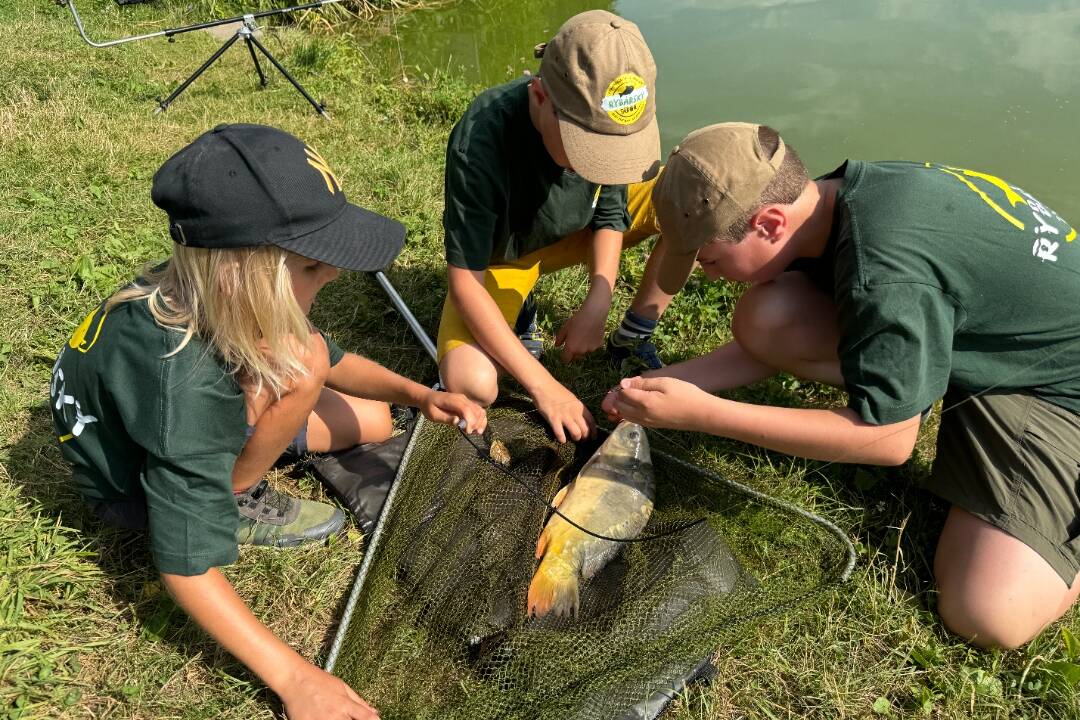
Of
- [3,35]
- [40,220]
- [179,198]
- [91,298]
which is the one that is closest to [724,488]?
[179,198]

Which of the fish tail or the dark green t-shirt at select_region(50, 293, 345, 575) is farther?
the fish tail

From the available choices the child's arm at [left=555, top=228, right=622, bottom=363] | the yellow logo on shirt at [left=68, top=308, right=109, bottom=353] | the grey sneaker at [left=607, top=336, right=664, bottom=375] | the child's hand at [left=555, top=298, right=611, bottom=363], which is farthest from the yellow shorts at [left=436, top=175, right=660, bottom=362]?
the yellow logo on shirt at [left=68, top=308, right=109, bottom=353]

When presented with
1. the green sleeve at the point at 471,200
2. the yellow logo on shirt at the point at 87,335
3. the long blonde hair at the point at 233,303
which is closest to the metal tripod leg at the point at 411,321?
the green sleeve at the point at 471,200

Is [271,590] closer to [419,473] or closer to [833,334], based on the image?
[419,473]

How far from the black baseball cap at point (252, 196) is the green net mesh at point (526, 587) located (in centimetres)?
91

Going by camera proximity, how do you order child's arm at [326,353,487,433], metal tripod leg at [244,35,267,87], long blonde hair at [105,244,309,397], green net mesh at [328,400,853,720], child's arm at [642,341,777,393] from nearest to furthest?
long blonde hair at [105,244,309,397] → green net mesh at [328,400,853,720] → child's arm at [326,353,487,433] → child's arm at [642,341,777,393] → metal tripod leg at [244,35,267,87]

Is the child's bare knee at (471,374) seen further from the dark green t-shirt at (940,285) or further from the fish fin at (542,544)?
the dark green t-shirt at (940,285)

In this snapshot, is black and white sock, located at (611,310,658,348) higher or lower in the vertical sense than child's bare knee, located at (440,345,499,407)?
lower

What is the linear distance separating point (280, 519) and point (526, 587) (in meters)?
0.84

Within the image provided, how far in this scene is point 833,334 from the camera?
88.4 inches

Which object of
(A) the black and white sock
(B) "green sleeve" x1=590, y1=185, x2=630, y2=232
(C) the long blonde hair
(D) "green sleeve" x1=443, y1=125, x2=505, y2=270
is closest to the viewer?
(C) the long blonde hair

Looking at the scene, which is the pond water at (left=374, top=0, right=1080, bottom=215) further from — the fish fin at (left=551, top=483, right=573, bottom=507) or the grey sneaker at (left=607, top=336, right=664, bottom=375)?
the fish fin at (left=551, top=483, right=573, bottom=507)

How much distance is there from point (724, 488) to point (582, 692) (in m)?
0.81

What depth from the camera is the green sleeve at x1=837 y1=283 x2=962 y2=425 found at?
1.74 metres
